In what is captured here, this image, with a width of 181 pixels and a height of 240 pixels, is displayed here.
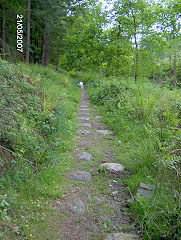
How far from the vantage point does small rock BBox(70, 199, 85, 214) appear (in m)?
2.50

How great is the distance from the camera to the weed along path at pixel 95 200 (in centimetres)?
217

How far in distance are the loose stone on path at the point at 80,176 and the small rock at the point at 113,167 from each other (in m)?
0.38

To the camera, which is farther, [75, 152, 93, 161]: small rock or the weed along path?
[75, 152, 93, 161]: small rock

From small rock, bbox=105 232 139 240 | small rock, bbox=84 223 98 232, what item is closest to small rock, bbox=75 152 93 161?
small rock, bbox=84 223 98 232

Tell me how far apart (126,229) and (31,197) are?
47.1 inches

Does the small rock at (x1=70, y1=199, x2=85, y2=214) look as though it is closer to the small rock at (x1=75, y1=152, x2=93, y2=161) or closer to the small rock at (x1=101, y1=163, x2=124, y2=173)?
the small rock at (x1=101, y1=163, x2=124, y2=173)

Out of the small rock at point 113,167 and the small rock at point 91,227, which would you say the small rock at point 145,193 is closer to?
the small rock at point 91,227

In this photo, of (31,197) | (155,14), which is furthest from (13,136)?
(155,14)

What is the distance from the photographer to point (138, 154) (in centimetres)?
346

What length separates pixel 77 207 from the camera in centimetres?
257

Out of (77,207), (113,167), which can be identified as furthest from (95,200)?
(113,167)

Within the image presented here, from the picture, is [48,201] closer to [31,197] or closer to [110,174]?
[31,197]

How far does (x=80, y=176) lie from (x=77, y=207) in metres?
0.76

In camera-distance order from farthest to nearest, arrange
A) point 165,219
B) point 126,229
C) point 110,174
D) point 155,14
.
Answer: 1. point 155,14
2. point 110,174
3. point 126,229
4. point 165,219
